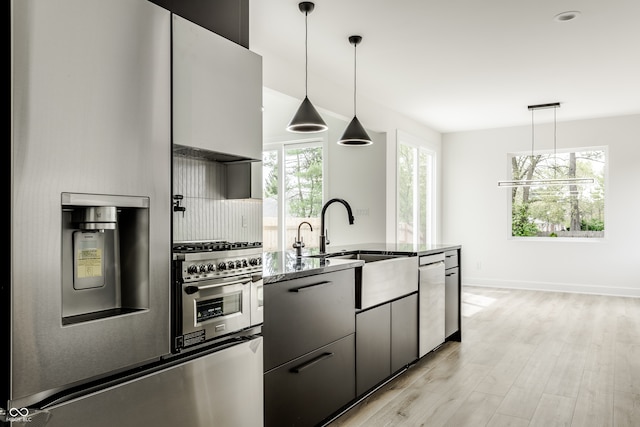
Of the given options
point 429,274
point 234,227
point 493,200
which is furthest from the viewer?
point 493,200

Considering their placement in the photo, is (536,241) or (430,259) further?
(536,241)

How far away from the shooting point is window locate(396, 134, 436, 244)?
6.43m

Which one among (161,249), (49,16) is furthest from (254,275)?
(49,16)

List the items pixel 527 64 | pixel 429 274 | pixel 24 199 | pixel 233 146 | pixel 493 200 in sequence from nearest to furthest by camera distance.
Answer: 1. pixel 24 199
2. pixel 233 146
3. pixel 429 274
4. pixel 527 64
5. pixel 493 200

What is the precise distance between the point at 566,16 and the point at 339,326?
2.58 meters

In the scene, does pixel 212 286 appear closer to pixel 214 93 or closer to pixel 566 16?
pixel 214 93

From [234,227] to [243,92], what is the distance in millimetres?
553

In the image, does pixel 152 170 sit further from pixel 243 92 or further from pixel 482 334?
pixel 482 334

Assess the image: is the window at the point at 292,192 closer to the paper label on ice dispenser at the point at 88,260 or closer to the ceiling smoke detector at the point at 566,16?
the ceiling smoke detector at the point at 566,16

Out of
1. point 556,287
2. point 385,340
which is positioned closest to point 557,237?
point 556,287

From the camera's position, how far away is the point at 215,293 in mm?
1657

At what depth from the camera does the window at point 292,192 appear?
639 cm

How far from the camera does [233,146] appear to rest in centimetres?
177

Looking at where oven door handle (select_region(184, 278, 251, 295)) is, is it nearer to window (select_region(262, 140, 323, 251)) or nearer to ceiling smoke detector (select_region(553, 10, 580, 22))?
ceiling smoke detector (select_region(553, 10, 580, 22))
